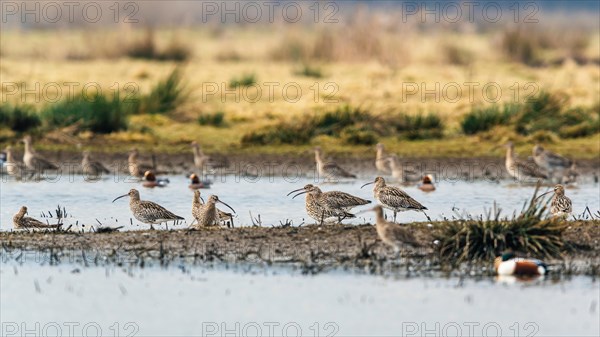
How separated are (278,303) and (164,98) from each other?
17310mm

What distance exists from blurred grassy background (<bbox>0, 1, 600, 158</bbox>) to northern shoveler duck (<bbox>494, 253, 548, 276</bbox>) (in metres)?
12.3

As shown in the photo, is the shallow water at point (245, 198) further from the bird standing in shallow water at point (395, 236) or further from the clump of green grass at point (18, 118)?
the clump of green grass at point (18, 118)

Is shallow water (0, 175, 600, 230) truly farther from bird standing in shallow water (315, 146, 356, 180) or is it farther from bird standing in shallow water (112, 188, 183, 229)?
bird standing in shallow water (112, 188, 183, 229)

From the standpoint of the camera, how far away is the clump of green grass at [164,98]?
27.4 m

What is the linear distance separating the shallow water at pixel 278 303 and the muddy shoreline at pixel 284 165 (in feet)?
31.6

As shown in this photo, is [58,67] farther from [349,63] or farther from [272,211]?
[272,211]

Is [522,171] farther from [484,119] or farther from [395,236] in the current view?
[395,236]

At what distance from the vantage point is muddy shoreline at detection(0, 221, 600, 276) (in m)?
12.4

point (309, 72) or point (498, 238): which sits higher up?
point (309, 72)

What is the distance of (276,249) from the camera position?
43.1 feet

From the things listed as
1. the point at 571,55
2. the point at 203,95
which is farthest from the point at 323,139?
the point at 571,55

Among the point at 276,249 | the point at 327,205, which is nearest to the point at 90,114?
the point at 327,205

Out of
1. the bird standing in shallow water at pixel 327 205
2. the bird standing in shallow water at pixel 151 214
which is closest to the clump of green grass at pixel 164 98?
the bird standing in shallow water at pixel 327 205

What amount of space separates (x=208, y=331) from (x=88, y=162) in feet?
39.2
